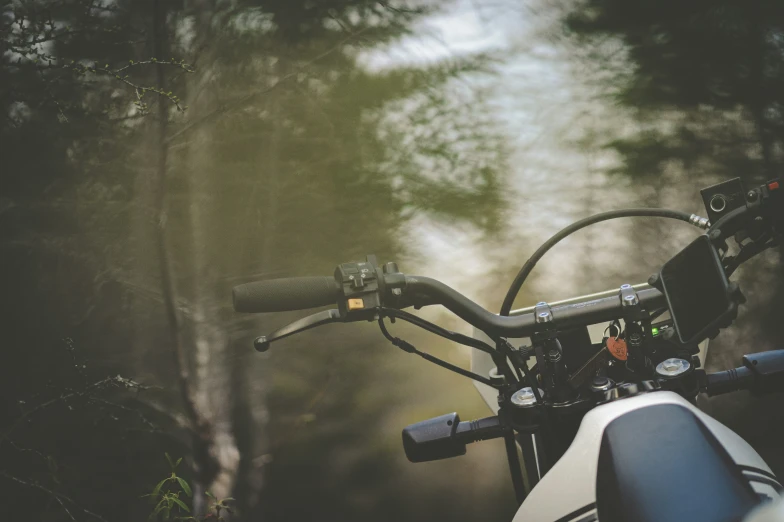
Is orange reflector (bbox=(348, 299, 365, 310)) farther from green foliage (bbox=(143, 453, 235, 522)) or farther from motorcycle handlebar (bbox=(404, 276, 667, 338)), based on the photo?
green foliage (bbox=(143, 453, 235, 522))

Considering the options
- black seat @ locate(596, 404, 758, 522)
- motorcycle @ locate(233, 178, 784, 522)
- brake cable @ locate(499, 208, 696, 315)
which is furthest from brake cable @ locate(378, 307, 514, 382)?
black seat @ locate(596, 404, 758, 522)

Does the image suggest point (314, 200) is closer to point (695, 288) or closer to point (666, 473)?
point (695, 288)

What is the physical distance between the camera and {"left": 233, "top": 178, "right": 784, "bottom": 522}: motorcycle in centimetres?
73

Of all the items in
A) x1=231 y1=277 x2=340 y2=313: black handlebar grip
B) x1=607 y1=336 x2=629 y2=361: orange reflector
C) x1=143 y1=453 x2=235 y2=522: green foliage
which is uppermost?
x1=231 y1=277 x2=340 y2=313: black handlebar grip

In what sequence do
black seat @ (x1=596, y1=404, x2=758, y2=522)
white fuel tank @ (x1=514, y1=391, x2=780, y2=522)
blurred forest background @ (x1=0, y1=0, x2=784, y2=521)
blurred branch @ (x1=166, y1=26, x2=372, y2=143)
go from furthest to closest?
blurred branch @ (x1=166, y1=26, x2=372, y2=143), blurred forest background @ (x1=0, y1=0, x2=784, y2=521), white fuel tank @ (x1=514, y1=391, x2=780, y2=522), black seat @ (x1=596, y1=404, x2=758, y2=522)

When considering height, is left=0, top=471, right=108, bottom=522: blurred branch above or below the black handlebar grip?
below

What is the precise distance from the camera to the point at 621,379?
3.15ft

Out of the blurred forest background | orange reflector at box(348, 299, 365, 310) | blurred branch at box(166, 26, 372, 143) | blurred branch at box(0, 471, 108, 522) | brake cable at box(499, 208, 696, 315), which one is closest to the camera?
orange reflector at box(348, 299, 365, 310)

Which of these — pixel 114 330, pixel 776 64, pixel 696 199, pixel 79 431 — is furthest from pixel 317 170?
pixel 776 64

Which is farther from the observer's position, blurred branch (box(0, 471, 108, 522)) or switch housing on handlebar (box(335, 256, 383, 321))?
blurred branch (box(0, 471, 108, 522))

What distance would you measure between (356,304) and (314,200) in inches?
63.4

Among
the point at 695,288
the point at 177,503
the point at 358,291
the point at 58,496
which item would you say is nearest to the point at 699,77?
the point at 695,288

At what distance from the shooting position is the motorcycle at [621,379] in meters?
0.73

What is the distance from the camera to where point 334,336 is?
95.9 inches
